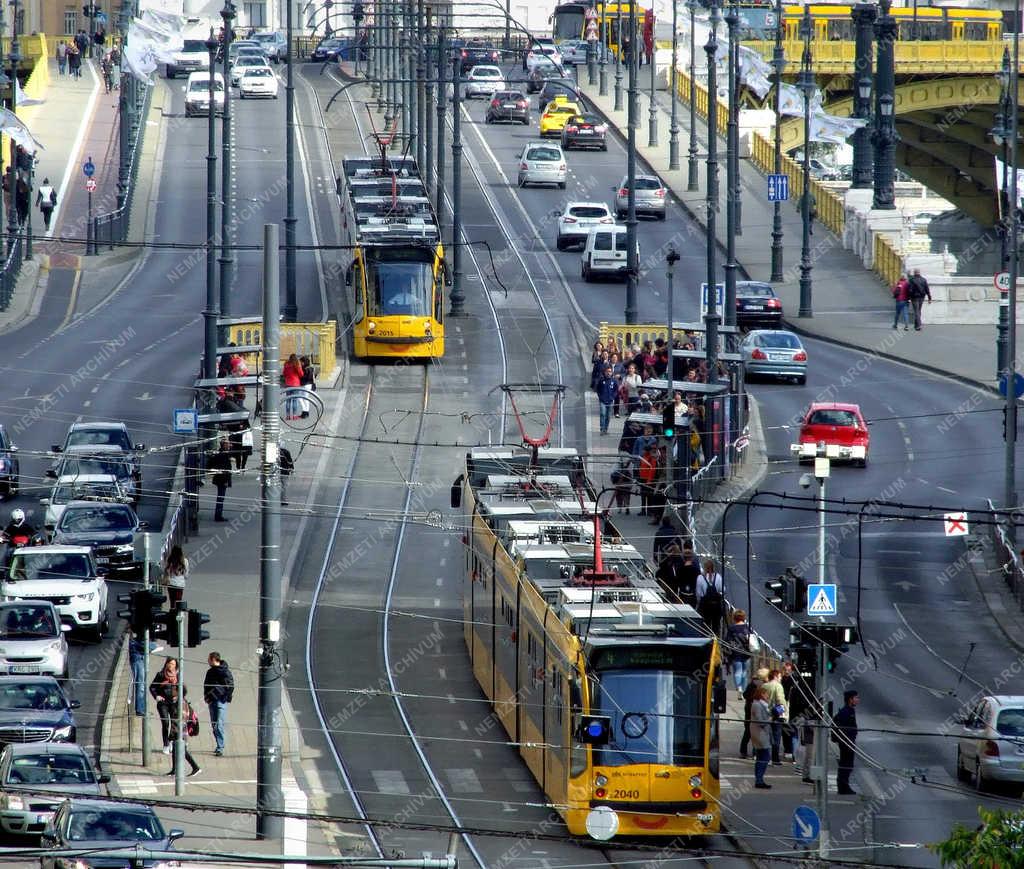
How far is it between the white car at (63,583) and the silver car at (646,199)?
41918mm

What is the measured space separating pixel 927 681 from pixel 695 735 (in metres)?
8.89

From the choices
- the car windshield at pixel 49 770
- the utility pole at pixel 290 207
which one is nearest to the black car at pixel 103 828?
the car windshield at pixel 49 770

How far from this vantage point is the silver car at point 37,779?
25.4 m

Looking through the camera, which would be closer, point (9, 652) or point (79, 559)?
point (9, 652)

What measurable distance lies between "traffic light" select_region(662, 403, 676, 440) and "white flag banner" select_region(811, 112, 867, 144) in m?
32.1

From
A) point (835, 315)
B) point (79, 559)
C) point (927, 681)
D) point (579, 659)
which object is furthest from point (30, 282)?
point (579, 659)

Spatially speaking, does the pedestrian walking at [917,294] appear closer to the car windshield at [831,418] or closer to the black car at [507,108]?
the car windshield at [831,418]

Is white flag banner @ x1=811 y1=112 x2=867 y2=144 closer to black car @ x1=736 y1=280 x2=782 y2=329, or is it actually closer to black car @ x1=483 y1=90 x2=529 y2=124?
black car @ x1=736 y1=280 x2=782 y2=329

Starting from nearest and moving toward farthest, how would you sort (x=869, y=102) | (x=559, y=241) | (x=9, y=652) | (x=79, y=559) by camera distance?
(x=9, y=652), (x=79, y=559), (x=559, y=241), (x=869, y=102)

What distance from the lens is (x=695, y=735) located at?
25469 mm

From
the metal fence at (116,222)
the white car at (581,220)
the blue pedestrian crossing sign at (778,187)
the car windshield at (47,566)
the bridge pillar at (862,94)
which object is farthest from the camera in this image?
the bridge pillar at (862,94)

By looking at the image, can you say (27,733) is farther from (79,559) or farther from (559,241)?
(559,241)

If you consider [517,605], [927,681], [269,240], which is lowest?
[927,681]

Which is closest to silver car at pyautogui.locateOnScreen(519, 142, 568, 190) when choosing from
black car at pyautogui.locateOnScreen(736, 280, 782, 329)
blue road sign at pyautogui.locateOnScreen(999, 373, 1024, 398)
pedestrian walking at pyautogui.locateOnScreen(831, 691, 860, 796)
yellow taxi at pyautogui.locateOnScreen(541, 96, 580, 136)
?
yellow taxi at pyautogui.locateOnScreen(541, 96, 580, 136)
